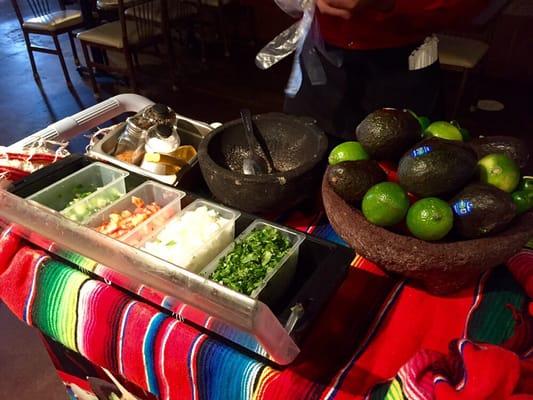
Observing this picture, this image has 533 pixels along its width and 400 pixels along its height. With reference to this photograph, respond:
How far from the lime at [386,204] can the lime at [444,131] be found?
149 mm

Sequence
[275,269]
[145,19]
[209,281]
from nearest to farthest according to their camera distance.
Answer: [209,281]
[275,269]
[145,19]

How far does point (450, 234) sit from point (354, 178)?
0.14m

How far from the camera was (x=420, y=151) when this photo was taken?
590 millimetres

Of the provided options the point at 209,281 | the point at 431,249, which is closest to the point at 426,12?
the point at 431,249

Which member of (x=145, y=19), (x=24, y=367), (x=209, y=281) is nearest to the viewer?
(x=209, y=281)

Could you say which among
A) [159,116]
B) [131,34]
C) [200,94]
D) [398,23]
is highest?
[398,23]

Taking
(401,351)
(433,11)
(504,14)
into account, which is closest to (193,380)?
(401,351)

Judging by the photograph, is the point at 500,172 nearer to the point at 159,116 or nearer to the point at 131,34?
the point at 159,116

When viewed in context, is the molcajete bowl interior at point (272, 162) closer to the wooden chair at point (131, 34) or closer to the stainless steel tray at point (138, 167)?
the stainless steel tray at point (138, 167)

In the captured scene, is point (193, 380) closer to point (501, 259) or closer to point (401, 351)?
point (401, 351)

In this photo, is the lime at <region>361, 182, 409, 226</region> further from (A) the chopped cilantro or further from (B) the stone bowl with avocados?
(A) the chopped cilantro

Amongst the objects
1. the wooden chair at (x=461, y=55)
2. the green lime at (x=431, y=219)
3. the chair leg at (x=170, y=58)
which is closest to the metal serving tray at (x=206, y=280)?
the green lime at (x=431, y=219)

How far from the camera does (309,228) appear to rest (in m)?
0.78

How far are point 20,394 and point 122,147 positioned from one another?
905 millimetres
